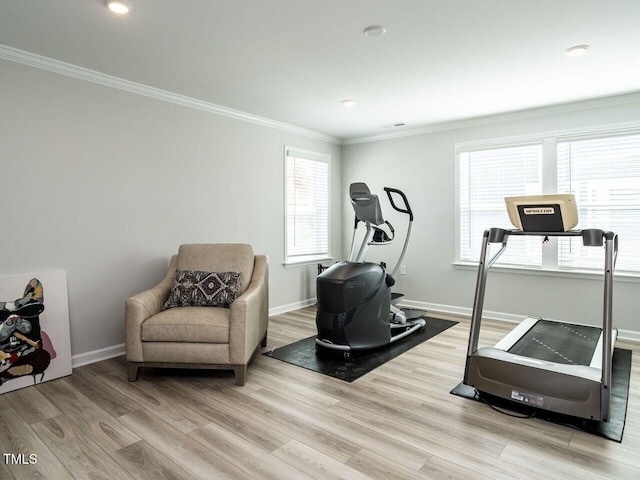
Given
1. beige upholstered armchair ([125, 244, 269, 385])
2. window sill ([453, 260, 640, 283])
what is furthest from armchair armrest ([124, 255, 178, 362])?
window sill ([453, 260, 640, 283])

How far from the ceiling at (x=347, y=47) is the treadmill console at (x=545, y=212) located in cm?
113

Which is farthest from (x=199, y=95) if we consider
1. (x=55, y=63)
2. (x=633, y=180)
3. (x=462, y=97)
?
(x=633, y=180)

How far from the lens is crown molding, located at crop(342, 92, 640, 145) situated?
4105 mm

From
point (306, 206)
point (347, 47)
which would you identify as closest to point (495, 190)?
point (306, 206)

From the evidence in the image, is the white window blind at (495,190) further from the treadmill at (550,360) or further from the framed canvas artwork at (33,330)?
the framed canvas artwork at (33,330)

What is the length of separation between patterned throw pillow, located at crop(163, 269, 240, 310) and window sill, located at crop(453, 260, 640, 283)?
301 cm

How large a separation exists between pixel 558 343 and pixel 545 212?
125 centimetres

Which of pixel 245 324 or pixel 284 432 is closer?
pixel 284 432

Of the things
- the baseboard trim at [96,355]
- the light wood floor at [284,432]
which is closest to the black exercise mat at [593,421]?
the light wood floor at [284,432]

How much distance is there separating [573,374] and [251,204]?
3.57 metres

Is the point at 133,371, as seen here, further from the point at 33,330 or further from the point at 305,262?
the point at 305,262

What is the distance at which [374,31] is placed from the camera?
269 centimetres

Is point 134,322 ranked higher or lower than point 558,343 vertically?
higher

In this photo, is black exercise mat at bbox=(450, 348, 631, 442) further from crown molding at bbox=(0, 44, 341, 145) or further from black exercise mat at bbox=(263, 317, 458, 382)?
crown molding at bbox=(0, 44, 341, 145)
